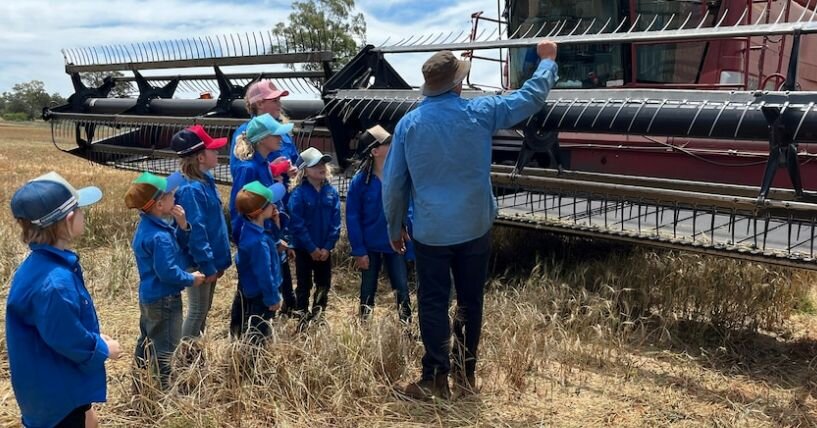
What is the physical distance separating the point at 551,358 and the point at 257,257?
161 cm

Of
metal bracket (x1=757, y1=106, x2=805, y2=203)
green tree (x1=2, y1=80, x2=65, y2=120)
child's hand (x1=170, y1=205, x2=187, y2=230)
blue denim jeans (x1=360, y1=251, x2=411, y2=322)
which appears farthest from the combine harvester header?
green tree (x1=2, y1=80, x2=65, y2=120)

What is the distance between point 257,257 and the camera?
11.5 feet

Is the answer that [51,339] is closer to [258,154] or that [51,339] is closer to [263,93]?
[258,154]

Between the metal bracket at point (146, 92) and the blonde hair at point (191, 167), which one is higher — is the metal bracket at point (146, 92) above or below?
above

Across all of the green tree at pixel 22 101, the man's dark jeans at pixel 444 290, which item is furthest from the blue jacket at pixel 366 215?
the green tree at pixel 22 101

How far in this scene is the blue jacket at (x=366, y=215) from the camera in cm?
Answer: 411

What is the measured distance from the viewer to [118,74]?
8.15 metres

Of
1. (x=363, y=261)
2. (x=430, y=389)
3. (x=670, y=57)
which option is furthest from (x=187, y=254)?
(x=670, y=57)

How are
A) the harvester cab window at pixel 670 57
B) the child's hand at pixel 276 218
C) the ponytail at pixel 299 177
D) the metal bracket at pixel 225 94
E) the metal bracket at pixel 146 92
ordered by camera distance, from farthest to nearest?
the metal bracket at pixel 146 92 → the metal bracket at pixel 225 94 → the harvester cab window at pixel 670 57 → the ponytail at pixel 299 177 → the child's hand at pixel 276 218

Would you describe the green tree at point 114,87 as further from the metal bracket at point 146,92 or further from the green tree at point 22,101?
the green tree at point 22,101

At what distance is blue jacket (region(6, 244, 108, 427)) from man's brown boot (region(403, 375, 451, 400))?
139 centimetres

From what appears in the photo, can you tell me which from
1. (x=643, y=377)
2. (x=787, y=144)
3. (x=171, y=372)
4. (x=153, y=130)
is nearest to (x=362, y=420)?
(x=171, y=372)

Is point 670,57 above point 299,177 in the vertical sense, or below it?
above

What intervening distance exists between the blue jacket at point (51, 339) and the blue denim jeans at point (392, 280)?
190cm
